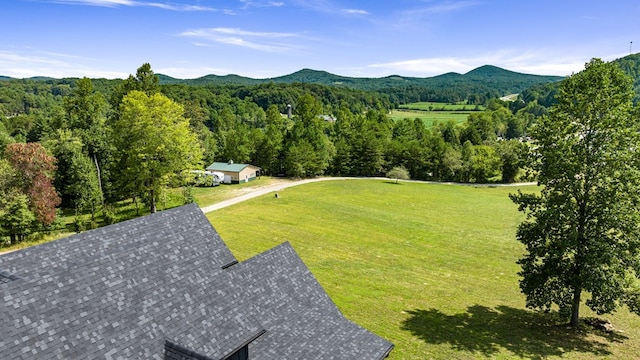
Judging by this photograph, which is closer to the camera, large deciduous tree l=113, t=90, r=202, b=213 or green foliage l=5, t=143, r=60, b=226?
green foliage l=5, t=143, r=60, b=226

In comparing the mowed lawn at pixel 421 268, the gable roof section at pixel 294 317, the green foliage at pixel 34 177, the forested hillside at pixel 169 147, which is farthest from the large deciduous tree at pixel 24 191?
the gable roof section at pixel 294 317

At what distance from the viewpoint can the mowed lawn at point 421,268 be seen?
2036cm

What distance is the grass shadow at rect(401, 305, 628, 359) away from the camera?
1947 cm

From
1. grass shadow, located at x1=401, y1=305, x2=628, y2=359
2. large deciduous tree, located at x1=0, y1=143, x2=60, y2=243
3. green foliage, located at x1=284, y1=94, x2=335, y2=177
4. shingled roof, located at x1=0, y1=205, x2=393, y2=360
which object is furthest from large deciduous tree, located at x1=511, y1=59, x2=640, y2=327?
green foliage, located at x1=284, y1=94, x2=335, y2=177

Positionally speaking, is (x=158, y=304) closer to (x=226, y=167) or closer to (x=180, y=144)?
(x=180, y=144)

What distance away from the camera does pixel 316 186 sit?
75.9 meters

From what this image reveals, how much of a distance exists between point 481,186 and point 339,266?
71.2 m

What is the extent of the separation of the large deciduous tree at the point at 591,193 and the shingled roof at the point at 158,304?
38.7ft

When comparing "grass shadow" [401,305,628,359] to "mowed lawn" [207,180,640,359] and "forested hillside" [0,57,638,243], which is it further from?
"forested hillside" [0,57,638,243]

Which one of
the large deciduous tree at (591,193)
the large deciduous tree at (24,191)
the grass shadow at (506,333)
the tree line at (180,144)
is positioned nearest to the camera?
the large deciduous tree at (591,193)

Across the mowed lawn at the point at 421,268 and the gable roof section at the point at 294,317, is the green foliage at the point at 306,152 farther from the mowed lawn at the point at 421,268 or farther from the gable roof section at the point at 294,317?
the gable roof section at the point at 294,317

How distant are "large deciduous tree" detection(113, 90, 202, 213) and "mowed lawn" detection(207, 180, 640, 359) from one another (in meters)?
8.64

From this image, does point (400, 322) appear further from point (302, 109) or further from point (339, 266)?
point (302, 109)

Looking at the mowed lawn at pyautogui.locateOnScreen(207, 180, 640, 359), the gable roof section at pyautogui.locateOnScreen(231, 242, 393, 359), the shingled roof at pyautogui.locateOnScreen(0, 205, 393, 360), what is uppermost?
the shingled roof at pyautogui.locateOnScreen(0, 205, 393, 360)
